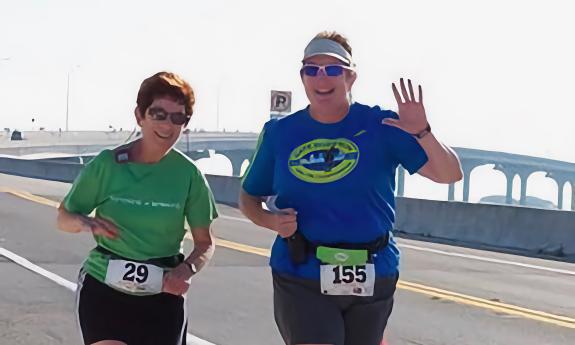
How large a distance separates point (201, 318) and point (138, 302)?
4.79 m

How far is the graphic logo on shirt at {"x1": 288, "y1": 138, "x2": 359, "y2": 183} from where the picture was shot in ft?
13.7

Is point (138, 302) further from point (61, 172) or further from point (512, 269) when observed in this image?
point (61, 172)

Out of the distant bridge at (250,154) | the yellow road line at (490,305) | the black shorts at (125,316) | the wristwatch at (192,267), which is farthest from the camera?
the distant bridge at (250,154)

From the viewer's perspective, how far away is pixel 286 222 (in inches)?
161

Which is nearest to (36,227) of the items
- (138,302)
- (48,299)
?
(48,299)

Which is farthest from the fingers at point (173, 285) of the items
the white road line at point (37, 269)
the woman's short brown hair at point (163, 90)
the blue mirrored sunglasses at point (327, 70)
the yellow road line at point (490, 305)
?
the yellow road line at point (490, 305)

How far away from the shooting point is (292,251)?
4207 millimetres

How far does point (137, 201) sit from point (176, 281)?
1.32 feet

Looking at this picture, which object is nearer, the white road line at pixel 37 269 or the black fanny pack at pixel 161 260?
the black fanny pack at pixel 161 260

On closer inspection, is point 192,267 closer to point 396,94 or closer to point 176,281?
point 176,281

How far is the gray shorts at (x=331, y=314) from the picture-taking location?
4129mm

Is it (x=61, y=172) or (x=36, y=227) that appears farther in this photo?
(x=61, y=172)

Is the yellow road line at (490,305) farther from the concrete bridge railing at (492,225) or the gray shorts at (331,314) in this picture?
the concrete bridge railing at (492,225)

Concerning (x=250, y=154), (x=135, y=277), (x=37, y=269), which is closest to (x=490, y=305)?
(x=37, y=269)
